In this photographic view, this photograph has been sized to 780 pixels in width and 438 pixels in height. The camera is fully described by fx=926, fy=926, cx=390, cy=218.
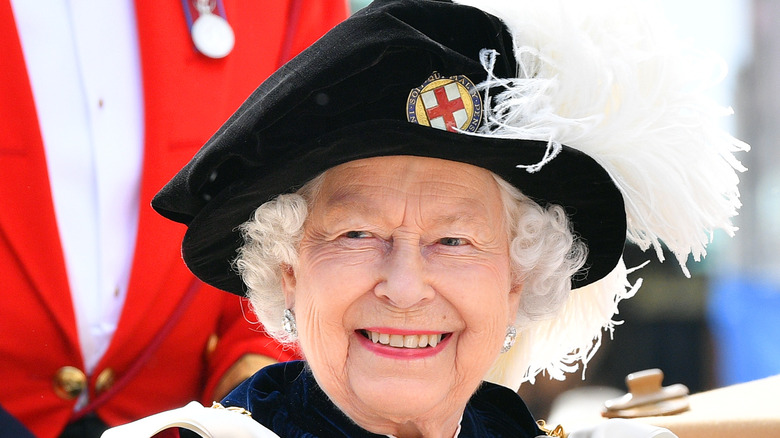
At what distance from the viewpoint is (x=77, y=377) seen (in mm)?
2350

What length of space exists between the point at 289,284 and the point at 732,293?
5.30 metres

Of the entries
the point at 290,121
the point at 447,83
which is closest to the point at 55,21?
the point at 290,121

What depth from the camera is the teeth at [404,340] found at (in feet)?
7.14

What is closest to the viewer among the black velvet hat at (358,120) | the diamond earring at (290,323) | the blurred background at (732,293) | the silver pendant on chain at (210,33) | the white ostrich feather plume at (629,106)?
the black velvet hat at (358,120)

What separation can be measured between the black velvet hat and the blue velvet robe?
42cm

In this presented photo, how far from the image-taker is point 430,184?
219 cm

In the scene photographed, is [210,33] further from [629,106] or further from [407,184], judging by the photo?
[629,106]

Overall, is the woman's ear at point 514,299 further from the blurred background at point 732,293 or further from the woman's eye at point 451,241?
the blurred background at point 732,293

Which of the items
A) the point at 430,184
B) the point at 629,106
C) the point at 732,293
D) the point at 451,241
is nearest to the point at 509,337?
the point at 451,241

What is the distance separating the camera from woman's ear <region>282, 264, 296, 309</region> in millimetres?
2350

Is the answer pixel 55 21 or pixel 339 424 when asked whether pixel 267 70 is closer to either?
pixel 55 21

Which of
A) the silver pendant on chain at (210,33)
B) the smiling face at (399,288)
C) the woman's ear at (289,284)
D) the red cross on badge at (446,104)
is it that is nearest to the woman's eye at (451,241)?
the smiling face at (399,288)

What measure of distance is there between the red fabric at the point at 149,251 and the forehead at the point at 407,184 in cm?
52

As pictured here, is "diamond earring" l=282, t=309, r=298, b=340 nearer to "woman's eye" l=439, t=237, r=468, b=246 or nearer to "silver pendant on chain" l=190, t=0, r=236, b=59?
"woman's eye" l=439, t=237, r=468, b=246
